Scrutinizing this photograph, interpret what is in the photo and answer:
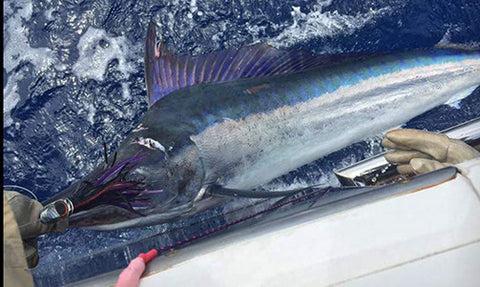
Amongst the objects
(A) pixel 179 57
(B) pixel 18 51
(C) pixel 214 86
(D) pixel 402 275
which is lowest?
(D) pixel 402 275

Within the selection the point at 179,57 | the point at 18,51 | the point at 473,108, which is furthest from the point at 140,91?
the point at 473,108

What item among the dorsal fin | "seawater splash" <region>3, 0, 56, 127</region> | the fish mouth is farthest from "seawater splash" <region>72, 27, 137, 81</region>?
the fish mouth

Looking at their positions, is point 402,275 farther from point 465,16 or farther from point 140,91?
point 465,16

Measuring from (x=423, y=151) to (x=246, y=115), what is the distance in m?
1.00

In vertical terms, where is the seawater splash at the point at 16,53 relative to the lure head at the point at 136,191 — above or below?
above

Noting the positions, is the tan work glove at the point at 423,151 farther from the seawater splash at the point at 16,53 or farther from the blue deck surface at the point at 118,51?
the seawater splash at the point at 16,53

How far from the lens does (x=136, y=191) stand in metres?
2.15

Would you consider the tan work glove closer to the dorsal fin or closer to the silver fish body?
the silver fish body

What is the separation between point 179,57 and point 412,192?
1.76 m

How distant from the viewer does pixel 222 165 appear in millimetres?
2518

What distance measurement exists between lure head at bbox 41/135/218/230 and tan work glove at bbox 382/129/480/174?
110 cm

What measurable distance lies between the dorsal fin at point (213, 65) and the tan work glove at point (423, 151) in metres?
0.75

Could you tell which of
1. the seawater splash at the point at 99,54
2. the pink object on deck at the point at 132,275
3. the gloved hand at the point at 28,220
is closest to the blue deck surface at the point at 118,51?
the seawater splash at the point at 99,54

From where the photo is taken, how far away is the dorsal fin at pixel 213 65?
278 centimetres
